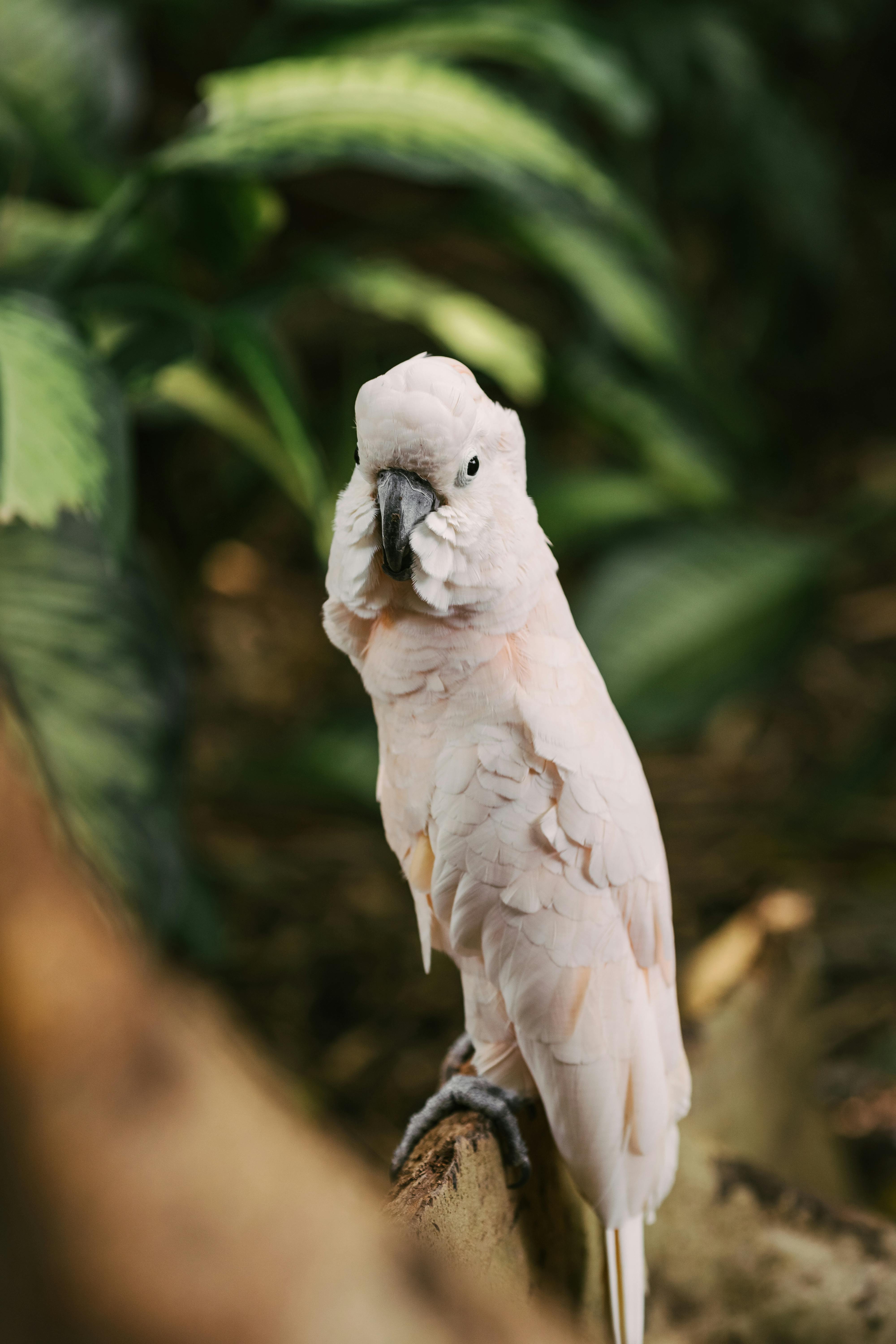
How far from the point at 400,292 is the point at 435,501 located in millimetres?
599

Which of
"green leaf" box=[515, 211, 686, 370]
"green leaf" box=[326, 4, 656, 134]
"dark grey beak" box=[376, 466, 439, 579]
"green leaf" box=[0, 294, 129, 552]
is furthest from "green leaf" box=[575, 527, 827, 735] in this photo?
"dark grey beak" box=[376, 466, 439, 579]

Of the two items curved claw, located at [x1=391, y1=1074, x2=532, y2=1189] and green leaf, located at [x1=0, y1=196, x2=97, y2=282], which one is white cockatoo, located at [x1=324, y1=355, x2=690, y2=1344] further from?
green leaf, located at [x1=0, y1=196, x2=97, y2=282]

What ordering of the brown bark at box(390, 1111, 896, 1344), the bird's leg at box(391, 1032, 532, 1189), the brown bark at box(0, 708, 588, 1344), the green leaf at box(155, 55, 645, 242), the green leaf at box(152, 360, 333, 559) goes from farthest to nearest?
the green leaf at box(152, 360, 333, 559)
the green leaf at box(155, 55, 645, 242)
the brown bark at box(390, 1111, 896, 1344)
the bird's leg at box(391, 1032, 532, 1189)
the brown bark at box(0, 708, 588, 1344)

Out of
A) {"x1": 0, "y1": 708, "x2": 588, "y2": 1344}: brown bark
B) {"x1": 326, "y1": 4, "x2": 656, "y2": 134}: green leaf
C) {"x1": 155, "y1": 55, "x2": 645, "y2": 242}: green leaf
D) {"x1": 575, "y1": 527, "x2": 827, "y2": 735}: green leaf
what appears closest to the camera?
{"x1": 0, "y1": 708, "x2": 588, "y2": 1344}: brown bark

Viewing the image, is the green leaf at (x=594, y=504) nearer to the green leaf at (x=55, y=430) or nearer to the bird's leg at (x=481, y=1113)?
the green leaf at (x=55, y=430)

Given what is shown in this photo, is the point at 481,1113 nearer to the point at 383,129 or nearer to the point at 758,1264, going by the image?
the point at 758,1264

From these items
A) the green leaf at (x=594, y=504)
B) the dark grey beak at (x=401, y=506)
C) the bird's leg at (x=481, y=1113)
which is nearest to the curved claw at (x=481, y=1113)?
the bird's leg at (x=481, y=1113)

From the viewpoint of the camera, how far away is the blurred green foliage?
0.71m

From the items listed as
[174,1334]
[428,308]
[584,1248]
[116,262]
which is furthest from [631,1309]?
→ [116,262]

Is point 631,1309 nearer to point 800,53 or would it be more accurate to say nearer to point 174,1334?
point 174,1334

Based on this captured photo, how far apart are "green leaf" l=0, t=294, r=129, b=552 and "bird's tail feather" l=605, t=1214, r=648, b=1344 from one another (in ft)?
1.52

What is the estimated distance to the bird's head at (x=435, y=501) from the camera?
0.36 m

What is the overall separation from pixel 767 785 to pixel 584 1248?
1.07m

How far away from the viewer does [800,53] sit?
6.23ft
